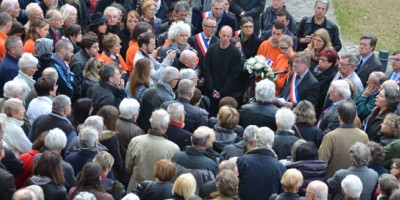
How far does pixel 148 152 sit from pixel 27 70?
2720 millimetres

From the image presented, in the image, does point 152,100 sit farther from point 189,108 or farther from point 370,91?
point 370,91

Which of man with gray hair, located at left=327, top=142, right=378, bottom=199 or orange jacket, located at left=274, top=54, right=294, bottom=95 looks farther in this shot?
orange jacket, located at left=274, top=54, right=294, bottom=95

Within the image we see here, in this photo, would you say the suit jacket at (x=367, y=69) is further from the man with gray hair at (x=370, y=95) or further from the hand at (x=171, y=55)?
the hand at (x=171, y=55)

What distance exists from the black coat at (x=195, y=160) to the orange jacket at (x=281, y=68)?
4.51 m

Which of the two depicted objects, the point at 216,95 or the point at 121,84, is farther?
the point at 216,95

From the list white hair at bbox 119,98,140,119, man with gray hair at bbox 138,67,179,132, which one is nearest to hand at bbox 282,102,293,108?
man with gray hair at bbox 138,67,179,132

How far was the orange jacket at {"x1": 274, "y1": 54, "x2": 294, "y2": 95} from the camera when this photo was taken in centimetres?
1584

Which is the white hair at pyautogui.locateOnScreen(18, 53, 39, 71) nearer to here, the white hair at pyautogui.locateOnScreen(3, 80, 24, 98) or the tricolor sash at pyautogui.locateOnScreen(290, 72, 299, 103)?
the white hair at pyautogui.locateOnScreen(3, 80, 24, 98)

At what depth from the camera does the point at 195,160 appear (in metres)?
11.4

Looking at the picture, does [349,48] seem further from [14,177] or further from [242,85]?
[14,177]

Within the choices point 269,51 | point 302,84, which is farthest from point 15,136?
point 269,51

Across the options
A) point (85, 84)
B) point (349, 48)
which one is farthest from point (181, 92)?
point (349, 48)

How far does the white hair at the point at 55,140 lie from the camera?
36.7ft

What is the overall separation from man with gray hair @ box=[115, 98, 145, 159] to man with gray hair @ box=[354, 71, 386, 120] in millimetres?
3662
